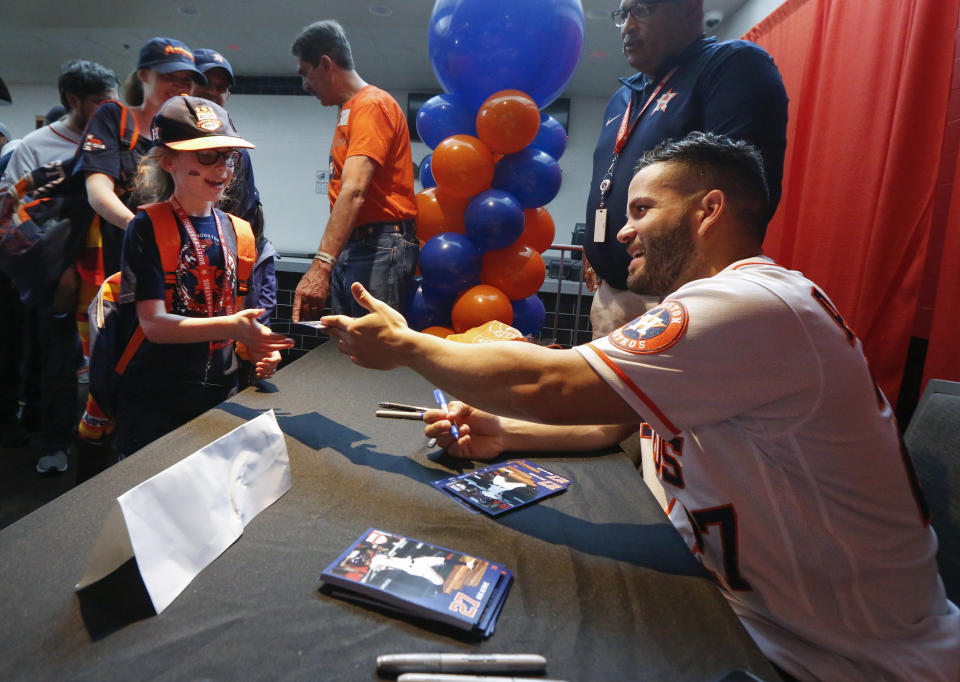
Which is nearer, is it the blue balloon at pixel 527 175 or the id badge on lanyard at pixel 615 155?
the id badge on lanyard at pixel 615 155

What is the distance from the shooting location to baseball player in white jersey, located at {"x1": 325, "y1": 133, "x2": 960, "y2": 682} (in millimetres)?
737

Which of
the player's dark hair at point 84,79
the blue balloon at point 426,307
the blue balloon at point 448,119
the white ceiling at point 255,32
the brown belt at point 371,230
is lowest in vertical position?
the blue balloon at point 426,307

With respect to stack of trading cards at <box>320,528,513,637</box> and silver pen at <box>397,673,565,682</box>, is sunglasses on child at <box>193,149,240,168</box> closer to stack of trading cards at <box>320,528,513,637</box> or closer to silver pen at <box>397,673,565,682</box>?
stack of trading cards at <box>320,528,513,637</box>

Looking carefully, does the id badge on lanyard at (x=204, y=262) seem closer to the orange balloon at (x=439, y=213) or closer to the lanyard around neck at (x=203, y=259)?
the lanyard around neck at (x=203, y=259)

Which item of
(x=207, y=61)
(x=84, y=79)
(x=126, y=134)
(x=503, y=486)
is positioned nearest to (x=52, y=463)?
(x=126, y=134)

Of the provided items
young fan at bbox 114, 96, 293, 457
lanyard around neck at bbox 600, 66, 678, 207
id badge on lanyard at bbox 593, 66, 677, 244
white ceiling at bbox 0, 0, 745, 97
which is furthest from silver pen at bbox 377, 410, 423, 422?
white ceiling at bbox 0, 0, 745, 97

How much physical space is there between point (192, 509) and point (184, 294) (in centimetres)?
77

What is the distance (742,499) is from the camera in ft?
2.56

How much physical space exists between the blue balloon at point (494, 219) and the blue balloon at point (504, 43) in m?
0.54

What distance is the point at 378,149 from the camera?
2.13m

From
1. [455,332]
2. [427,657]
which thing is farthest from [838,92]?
[427,657]

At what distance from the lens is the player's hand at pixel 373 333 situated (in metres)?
1.02

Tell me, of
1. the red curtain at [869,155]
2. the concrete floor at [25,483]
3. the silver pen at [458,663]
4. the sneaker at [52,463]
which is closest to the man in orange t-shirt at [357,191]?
the concrete floor at [25,483]

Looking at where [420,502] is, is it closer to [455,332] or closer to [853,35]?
[455,332]
